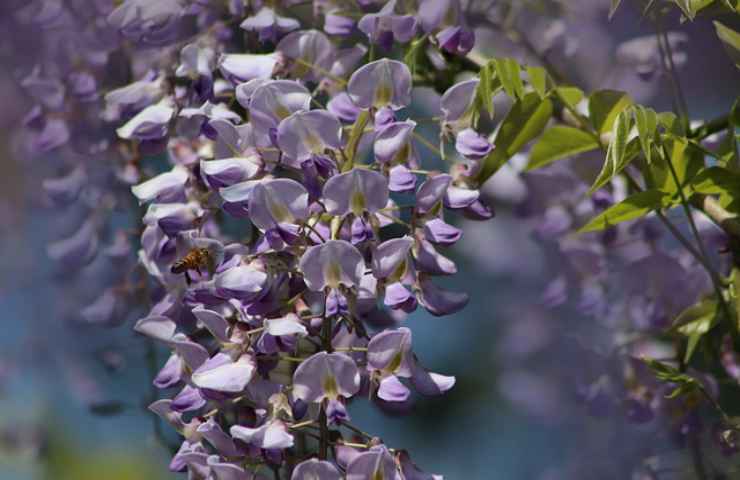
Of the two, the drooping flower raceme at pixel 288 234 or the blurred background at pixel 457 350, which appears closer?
the drooping flower raceme at pixel 288 234

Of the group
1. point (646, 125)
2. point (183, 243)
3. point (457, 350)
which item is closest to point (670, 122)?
point (646, 125)

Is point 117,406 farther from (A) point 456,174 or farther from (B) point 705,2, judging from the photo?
(B) point 705,2

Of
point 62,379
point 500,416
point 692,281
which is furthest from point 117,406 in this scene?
point 692,281

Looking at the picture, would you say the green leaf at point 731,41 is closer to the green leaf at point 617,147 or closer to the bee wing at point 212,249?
the green leaf at point 617,147

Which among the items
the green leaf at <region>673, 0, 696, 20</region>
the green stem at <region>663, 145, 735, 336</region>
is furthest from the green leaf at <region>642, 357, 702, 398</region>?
the green leaf at <region>673, 0, 696, 20</region>

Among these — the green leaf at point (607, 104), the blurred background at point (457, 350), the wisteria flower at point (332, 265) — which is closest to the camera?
the wisteria flower at point (332, 265)

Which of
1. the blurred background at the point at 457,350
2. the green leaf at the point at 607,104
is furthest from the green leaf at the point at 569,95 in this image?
the blurred background at the point at 457,350

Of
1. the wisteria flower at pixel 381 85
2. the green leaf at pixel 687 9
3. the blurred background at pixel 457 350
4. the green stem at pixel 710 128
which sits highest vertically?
the green leaf at pixel 687 9
